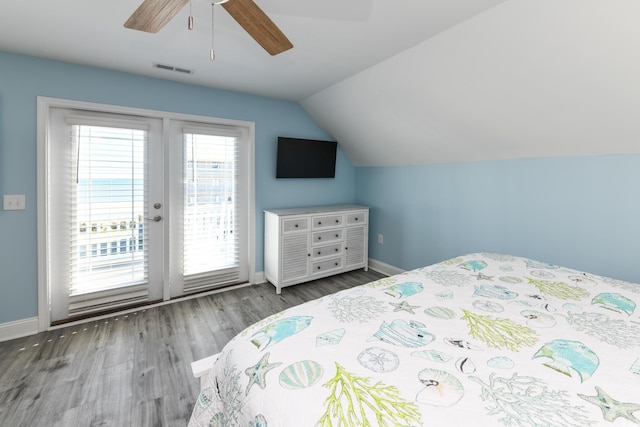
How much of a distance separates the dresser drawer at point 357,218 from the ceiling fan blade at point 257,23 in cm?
235

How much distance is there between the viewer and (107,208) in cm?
265

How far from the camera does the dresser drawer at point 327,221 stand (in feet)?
11.2

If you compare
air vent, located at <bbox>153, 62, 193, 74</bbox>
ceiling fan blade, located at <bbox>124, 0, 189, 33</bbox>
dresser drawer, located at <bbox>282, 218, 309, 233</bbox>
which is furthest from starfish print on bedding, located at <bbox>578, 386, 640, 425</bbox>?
air vent, located at <bbox>153, 62, 193, 74</bbox>

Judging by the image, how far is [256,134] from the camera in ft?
11.1

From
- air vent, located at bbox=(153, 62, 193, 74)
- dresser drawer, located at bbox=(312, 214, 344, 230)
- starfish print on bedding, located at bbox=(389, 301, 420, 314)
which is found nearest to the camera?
starfish print on bedding, located at bbox=(389, 301, 420, 314)

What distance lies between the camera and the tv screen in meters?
3.51

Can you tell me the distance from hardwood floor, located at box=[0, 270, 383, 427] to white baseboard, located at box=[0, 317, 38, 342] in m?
0.07

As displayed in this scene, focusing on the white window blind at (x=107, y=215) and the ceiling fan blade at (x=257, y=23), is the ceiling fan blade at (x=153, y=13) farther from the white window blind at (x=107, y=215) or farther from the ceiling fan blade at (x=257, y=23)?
the white window blind at (x=107, y=215)

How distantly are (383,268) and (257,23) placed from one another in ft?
10.6

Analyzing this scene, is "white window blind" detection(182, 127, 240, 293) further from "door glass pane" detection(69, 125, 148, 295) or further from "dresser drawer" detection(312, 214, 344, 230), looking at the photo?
"dresser drawer" detection(312, 214, 344, 230)

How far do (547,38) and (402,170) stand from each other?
203 centimetres

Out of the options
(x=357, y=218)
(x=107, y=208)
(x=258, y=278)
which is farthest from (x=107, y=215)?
(x=357, y=218)

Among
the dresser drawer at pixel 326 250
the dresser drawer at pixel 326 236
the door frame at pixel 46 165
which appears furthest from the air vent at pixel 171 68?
the dresser drawer at pixel 326 250

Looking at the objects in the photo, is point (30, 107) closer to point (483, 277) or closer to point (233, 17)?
point (233, 17)
